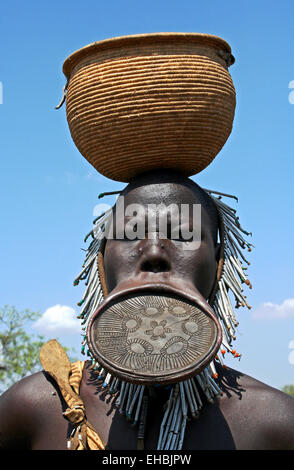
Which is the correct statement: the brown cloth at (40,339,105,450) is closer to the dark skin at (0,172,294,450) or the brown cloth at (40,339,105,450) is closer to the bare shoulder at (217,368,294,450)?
the dark skin at (0,172,294,450)

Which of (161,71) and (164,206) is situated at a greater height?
(161,71)

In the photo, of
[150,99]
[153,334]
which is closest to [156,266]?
[153,334]

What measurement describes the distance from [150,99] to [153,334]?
3.59 feet

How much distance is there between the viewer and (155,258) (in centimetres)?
265

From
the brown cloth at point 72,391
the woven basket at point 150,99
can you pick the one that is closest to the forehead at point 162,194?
the woven basket at point 150,99

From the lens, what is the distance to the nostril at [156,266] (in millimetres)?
2660

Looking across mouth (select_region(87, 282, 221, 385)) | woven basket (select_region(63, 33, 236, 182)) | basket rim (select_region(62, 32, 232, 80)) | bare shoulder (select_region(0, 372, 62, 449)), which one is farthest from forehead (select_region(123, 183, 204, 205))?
bare shoulder (select_region(0, 372, 62, 449))

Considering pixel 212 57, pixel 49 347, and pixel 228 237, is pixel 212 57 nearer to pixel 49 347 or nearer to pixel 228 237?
pixel 228 237

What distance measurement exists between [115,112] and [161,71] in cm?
29

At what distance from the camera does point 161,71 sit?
2.79m

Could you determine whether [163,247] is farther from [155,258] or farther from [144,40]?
[144,40]

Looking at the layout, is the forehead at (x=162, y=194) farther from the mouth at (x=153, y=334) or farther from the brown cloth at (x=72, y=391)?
the brown cloth at (x=72, y=391)

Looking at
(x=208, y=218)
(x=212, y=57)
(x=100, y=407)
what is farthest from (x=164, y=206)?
(x=100, y=407)

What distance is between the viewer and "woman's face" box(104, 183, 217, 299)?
268cm
